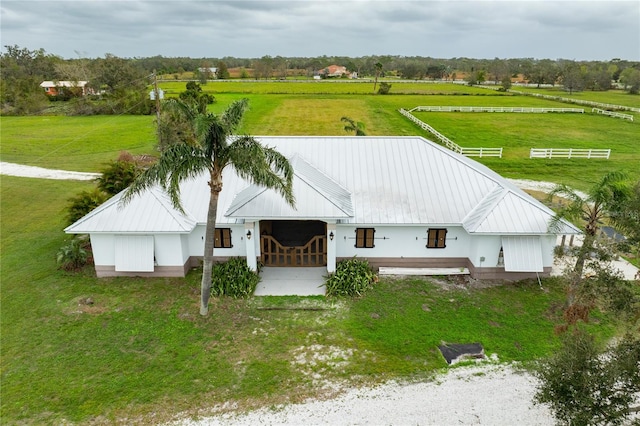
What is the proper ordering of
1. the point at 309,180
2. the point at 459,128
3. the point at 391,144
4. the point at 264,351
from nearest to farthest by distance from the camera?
the point at 264,351 < the point at 309,180 < the point at 391,144 < the point at 459,128

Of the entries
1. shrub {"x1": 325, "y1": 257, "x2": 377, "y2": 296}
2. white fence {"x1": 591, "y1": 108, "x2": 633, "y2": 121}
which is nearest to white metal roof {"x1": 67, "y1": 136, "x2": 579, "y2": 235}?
shrub {"x1": 325, "y1": 257, "x2": 377, "y2": 296}

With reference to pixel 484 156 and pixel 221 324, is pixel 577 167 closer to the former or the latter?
pixel 484 156

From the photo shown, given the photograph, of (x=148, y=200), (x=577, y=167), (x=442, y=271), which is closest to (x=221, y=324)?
(x=148, y=200)

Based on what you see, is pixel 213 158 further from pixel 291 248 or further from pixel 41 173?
pixel 41 173

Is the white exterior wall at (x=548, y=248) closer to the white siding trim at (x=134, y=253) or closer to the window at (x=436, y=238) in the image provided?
the window at (x=436, y=238)

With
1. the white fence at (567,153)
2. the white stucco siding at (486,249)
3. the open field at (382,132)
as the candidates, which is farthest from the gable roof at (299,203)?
the white fence at (567,153)

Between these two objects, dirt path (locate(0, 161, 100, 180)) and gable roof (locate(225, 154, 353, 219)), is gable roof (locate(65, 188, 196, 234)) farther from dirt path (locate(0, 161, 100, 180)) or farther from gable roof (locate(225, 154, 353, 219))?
dirt path (locate(0, 161, 100, 180))

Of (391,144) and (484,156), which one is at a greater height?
(391,144)
